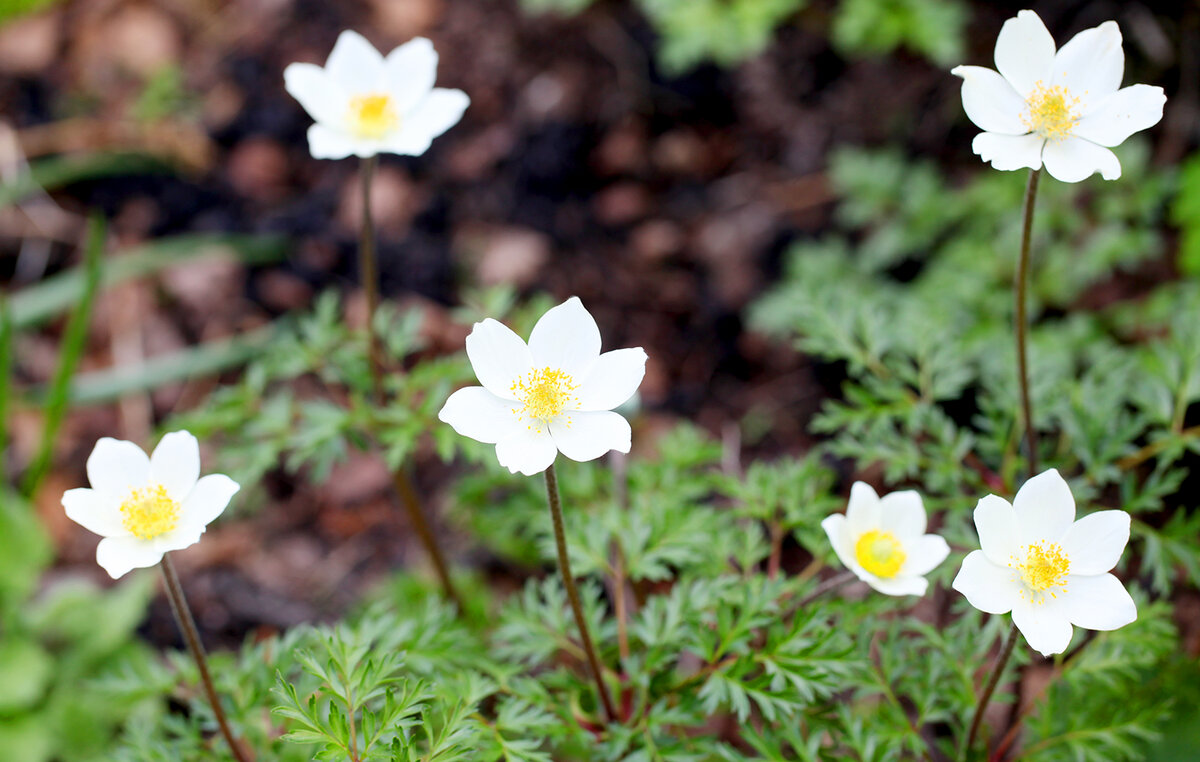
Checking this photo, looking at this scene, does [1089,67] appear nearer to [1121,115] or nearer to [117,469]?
[1121,115]

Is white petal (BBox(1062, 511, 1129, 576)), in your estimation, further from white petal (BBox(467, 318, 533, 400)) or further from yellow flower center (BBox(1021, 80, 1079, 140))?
white petal (BBox(467, 318, 533, 400))

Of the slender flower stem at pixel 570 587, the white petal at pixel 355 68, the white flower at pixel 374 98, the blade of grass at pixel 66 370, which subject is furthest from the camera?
the blade of grass at pixel 66 370


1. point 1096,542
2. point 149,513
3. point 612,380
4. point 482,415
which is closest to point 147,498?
point 149,513

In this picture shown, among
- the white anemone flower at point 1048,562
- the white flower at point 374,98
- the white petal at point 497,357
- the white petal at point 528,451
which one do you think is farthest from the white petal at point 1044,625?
the white flower at point 374,98

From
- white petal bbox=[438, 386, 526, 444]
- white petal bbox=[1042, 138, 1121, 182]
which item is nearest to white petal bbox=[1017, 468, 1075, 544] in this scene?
white petal bbox=[1042, 138, 1121, 182]

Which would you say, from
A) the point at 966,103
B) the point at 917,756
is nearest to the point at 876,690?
the point at 917,756

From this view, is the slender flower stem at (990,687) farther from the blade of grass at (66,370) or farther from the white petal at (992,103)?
the blade of grass at (66,370)
